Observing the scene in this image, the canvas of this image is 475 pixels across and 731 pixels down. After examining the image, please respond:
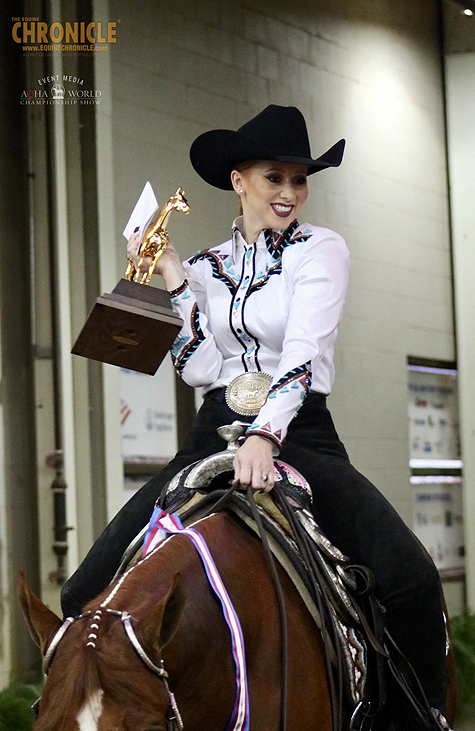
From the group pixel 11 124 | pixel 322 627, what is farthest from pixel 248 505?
pixel 11 124

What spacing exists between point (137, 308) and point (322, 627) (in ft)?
2.43

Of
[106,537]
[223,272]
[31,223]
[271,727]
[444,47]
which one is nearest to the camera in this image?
[271,727]

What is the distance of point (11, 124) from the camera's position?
4.96 m

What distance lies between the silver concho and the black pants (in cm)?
3

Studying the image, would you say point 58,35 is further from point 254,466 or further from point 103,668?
point 103,668

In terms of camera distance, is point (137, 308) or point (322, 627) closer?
point (322, 627)

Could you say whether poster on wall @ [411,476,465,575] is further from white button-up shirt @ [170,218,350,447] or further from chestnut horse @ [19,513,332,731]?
chestnut horse @ [19,513,332,731]

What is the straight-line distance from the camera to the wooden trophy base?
6.98 ft

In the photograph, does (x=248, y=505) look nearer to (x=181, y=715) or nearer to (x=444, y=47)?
(x=181, y=715)

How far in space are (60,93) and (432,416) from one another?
11.5ft

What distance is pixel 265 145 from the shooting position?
8.02 ft

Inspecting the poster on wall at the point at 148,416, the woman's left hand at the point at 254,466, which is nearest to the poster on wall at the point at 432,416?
the poster on wall at the point at 148,416

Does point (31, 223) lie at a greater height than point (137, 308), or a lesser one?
greater

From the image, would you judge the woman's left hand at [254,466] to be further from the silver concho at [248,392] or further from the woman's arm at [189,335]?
the woman's arm at [189,335]
